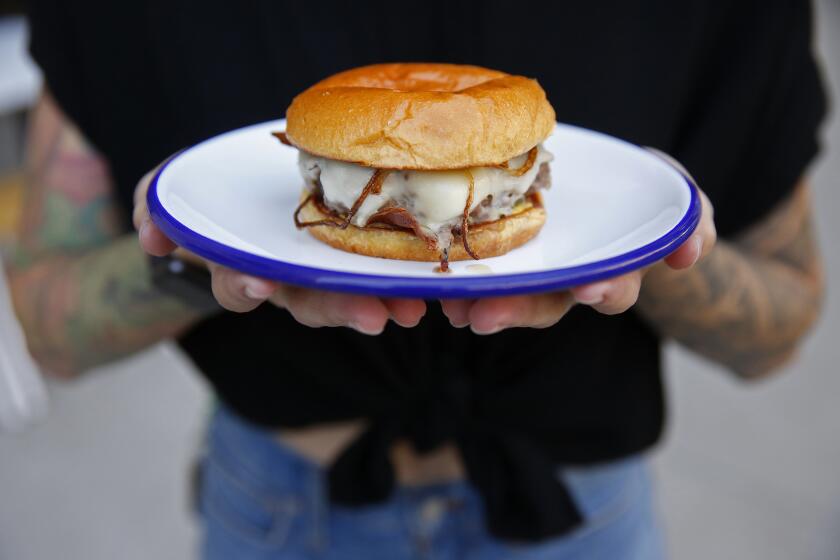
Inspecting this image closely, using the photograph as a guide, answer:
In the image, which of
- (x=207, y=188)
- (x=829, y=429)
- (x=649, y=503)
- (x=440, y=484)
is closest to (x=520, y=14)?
(x=207, y=188)

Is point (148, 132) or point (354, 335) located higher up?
point (148, 132)

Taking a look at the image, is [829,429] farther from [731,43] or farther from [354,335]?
[354,335]

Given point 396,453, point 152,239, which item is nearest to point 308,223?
point 152,239

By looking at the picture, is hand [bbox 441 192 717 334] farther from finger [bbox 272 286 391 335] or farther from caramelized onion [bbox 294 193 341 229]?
caramelized onion [bbox 294 193 341 229]

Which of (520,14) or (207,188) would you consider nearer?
(207,188)

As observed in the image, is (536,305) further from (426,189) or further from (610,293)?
(426,189)

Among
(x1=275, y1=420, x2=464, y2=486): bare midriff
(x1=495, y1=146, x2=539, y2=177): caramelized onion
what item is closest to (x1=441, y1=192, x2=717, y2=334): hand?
(x1=495, y1=146, x2=539, y2=177): caramelized onion
